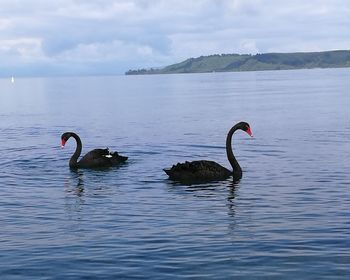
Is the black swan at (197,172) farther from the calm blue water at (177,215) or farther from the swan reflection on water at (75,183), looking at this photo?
the swan reflection on water at (75,183)

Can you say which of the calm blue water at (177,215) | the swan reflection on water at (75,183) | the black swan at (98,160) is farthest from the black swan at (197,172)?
the black swan at (98,160)

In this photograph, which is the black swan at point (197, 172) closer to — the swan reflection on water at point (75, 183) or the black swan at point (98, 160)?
the swan reflection on water at point (75, 183)

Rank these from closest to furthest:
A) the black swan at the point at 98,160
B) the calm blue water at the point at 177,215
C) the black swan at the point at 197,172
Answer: the calm blue water at the point at 177,215 < the black swan at the point at 197,172 < the black swan at the point at 98,160

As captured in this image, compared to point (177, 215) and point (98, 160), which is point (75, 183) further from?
point (177, 215)

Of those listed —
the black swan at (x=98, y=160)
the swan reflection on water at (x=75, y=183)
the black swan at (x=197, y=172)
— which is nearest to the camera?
the swan reflection on water at (x=75, y=183)

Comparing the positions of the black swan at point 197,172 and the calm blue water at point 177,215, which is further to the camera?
the black swan at point 197,172

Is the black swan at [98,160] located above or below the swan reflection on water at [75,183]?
above

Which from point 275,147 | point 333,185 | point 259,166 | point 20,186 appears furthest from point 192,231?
point 275,147

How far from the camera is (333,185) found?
64.7 feet

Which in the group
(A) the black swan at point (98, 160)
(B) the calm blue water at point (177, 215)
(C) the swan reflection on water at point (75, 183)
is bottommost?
(B) the calm blue water at point (177, 215)

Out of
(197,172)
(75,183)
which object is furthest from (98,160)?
(197,172)

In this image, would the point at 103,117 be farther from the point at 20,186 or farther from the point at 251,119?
the point at 20,186

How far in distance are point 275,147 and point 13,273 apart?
1956 cm

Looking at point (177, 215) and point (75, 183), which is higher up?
point (75, 183)
